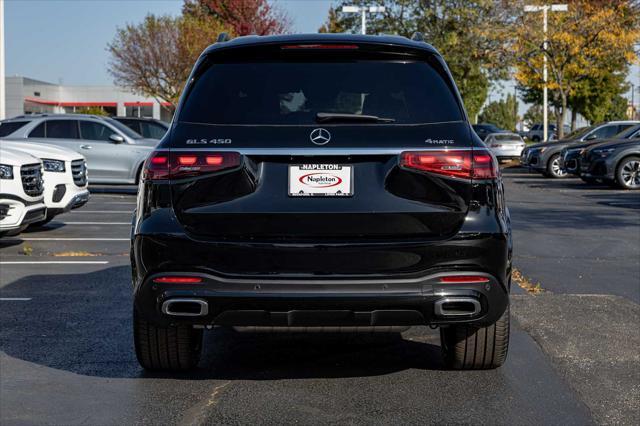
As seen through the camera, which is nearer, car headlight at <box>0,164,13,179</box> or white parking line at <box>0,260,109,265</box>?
white parking line at <box>0,260,109,265</box>

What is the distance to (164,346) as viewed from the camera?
208 inches

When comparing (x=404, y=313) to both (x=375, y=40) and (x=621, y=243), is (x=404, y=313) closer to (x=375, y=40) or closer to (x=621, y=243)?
(x=375, y=40)

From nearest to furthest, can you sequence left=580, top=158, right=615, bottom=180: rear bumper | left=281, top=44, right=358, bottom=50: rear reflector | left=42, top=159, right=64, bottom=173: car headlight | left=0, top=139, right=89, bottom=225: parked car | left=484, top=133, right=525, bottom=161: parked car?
left=281, top=44, right=358, bottom=50: rear reflector → left=0, top=139, right=89, bottom=225: parked car → left=42, top=159, right=64, bottom=173: car headlight → left=580, top=158, right=615, bottom=180: rear bumper → left=484, top=133, right=525, bottom=161: parked car

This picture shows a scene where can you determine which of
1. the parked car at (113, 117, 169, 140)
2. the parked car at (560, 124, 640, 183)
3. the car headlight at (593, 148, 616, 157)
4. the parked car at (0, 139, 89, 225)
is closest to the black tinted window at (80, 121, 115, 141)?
the parked car at (113, 117, 169, 140)

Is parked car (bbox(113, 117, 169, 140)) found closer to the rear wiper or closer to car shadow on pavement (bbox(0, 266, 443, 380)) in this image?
car shadow on pavement (bbox(0, 266, 443, 380))

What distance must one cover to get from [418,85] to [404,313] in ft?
3.92

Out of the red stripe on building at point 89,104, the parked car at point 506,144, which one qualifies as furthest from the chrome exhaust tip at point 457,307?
the red stripe on building at point 89,104

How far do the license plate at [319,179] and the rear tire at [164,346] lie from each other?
1.24 m

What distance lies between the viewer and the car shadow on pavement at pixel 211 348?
18.4ft

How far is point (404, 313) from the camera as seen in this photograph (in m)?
4.50

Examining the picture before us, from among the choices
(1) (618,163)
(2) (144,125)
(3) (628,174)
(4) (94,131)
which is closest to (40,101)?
(2) (144,125)

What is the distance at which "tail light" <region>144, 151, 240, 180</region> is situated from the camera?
4.51 meters

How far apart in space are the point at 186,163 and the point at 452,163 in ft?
4.28

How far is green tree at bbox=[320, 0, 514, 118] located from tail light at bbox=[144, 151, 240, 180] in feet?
116
